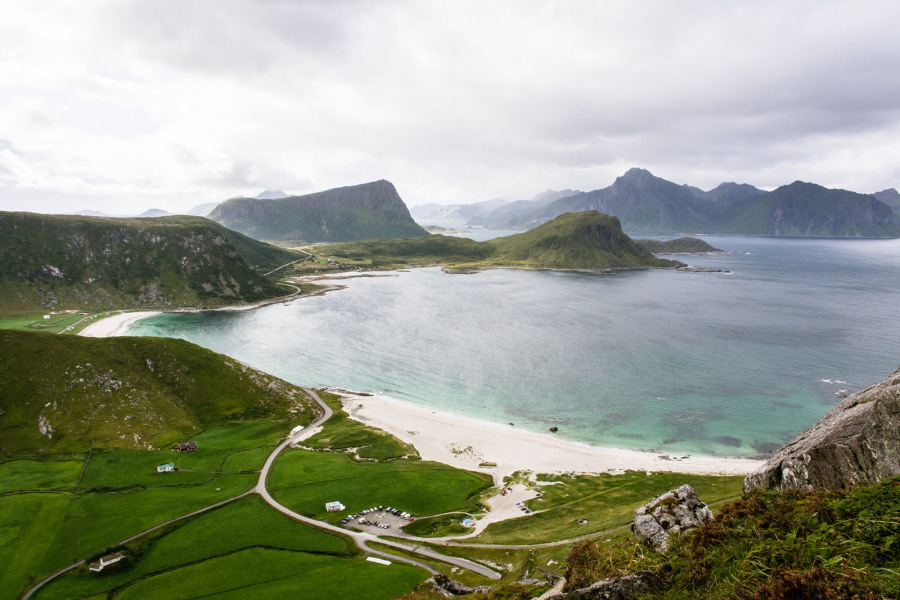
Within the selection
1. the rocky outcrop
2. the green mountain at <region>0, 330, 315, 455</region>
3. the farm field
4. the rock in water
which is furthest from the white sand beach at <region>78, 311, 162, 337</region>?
the rocky outcrop

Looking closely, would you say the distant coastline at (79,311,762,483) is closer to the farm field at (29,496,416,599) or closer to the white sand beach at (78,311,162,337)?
the farm field at (29,496,416,599)

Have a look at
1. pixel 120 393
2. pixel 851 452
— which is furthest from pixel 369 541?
pixel 120 393

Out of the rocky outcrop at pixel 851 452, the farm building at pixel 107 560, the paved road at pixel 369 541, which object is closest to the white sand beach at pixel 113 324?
the paved road at pixel 369 541

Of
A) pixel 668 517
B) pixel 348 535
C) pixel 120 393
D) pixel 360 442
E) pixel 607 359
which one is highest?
pixel 668 517

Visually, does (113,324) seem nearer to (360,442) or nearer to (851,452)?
(360,442)

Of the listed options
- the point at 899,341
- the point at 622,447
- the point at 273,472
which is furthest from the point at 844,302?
the point at 273,472

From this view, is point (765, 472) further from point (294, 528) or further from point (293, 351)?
point (293, 351)
